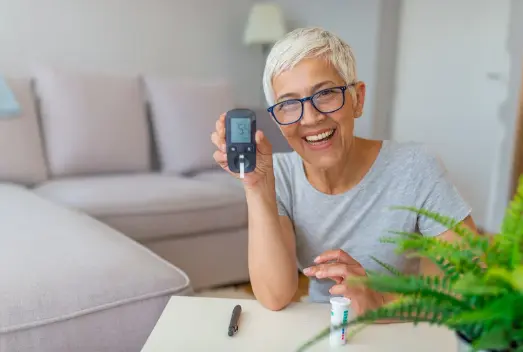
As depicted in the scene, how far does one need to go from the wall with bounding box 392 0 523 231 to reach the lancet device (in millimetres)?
2472

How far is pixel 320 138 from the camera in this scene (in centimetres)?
101

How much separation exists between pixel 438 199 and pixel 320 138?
10.2 inches

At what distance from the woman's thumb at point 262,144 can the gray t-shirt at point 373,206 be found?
0.22 meters

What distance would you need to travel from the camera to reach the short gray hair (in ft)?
3.17

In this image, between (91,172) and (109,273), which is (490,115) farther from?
(109,273)

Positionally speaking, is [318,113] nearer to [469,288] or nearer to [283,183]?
[283,183]

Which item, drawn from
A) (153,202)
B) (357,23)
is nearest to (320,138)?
(153,202)

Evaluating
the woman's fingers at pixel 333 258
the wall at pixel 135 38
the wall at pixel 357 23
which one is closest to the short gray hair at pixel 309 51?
the woman's fingers at pixel 333 258

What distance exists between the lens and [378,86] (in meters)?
3.40

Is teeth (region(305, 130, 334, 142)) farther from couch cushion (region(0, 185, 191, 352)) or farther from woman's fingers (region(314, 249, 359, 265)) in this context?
couch cushion (region(0, 185, 191, 352))

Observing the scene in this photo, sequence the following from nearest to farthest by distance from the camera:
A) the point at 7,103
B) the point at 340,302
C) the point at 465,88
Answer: the point at 340,302, the point at 7,103, the point at 465,88

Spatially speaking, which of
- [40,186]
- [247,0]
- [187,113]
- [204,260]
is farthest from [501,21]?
[40,186]

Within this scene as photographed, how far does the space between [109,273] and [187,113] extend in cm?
153

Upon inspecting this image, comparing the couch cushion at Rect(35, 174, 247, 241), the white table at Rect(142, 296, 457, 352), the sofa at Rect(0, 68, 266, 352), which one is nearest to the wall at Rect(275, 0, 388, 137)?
the sofa at Rect(0, 68, 266, 352)
